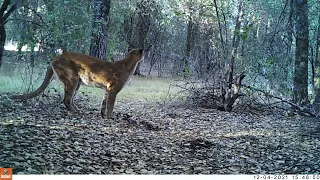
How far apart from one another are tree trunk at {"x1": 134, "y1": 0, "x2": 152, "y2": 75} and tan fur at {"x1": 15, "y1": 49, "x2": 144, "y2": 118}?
2.33m

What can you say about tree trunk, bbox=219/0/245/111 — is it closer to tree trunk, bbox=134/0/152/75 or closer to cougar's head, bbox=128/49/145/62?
cougar's head, bbox=128/49/145/62

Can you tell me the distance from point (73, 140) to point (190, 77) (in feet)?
7.43

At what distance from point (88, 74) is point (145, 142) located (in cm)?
99

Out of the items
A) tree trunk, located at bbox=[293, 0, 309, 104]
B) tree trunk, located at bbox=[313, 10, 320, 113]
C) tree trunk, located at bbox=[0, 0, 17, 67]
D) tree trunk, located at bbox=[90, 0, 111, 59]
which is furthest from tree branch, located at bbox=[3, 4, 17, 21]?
tree trunk, located at bbox=[313, 10, 320, 113]

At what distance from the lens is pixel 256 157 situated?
2.42 metres

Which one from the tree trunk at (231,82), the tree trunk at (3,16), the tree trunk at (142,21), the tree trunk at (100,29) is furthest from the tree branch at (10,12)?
the tree trunk at (142,21)

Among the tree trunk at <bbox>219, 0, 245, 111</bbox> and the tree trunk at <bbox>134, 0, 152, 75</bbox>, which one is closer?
the tree trunk at <bbox>219, 0, 245, 111</bbox>

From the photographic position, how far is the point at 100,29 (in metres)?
3.74

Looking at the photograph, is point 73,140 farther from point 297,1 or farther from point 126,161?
point 297,1

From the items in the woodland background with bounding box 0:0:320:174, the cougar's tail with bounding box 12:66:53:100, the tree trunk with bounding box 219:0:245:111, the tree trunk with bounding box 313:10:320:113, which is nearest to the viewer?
the woodland background with bounding box 0:0:320:174

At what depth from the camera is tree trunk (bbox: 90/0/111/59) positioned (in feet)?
12.0
